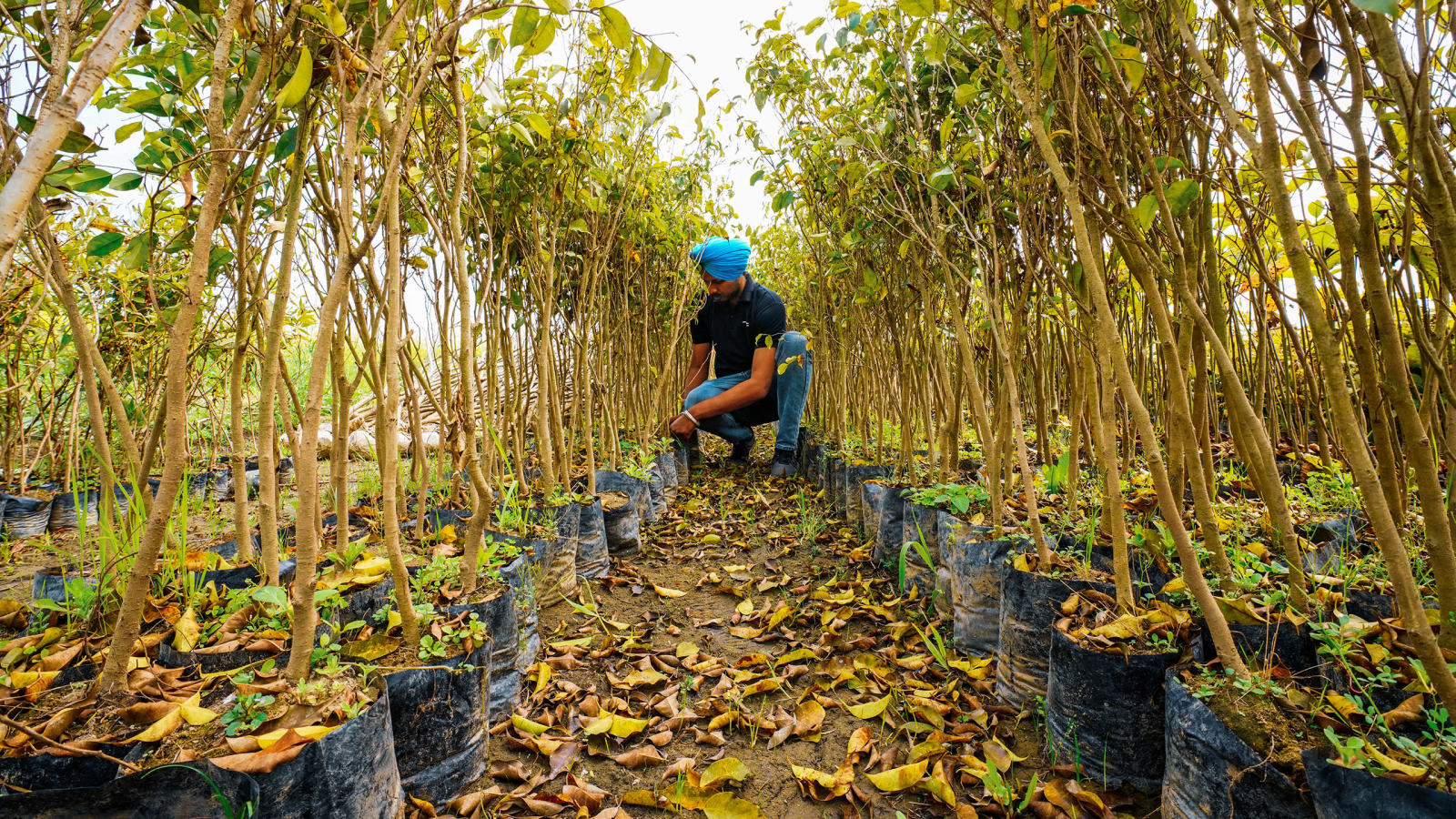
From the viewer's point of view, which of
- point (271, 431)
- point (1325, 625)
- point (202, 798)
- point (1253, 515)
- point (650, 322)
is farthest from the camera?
point (650, 322)

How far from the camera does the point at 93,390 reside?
1.40m

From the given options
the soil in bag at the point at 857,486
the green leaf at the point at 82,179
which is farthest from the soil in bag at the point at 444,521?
the soil in bag at the point at 857,486

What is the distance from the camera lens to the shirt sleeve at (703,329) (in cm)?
605

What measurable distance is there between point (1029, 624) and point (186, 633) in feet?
6.47

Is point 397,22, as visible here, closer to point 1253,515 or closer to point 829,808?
point 829,808

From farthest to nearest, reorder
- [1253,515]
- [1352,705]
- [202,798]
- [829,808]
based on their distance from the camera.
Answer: [1253,515] → [829,808] → [1352,705] → [202,798]

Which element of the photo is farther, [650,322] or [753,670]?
[650,322]

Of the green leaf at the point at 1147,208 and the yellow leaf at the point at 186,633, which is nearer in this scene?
the green leaf at the point at 1147,208

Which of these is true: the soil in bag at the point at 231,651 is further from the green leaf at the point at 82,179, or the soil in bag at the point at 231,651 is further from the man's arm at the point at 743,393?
the man's arm at the point at 743,393

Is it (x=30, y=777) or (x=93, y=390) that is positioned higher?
(x=93, y=390)

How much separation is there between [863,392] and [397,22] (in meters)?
2.85

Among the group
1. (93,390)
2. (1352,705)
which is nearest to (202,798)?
(93,390)

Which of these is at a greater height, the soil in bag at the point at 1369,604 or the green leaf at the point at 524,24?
the green leaf at the point at 524,24

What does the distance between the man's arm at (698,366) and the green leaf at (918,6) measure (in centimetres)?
494
